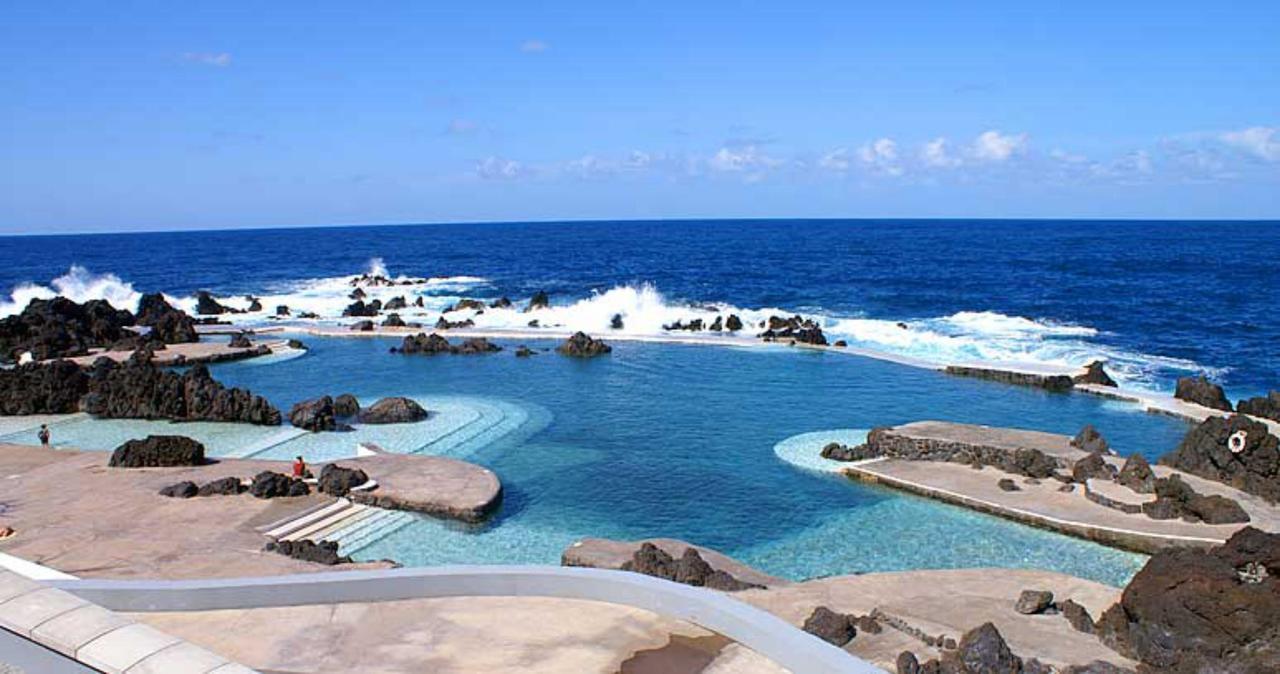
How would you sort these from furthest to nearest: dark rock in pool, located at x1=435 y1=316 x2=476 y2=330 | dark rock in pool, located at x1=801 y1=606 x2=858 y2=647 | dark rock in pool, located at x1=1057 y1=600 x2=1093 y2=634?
dark rock in pool, located at x1=435 y1=316 x2=476 y2=330
dark rock in pool, located at x1=1057 y1=600 x2=1093 y2=634
dark rock in pool, located at x1=801 y1=606 x2=858 y2=647

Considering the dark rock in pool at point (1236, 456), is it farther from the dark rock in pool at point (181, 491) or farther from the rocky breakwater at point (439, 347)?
the rocky breakwater at point (439, 347)

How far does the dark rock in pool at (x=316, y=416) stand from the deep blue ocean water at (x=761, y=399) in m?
1.40

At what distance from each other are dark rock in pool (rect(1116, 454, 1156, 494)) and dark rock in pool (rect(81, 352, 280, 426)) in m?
26.4

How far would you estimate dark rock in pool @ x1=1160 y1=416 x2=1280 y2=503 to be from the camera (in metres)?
23.5

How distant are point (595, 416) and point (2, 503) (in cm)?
1770

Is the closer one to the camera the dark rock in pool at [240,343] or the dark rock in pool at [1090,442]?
the dark rock in pool at [1090,442]

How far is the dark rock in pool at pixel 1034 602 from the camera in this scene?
15.8 meters

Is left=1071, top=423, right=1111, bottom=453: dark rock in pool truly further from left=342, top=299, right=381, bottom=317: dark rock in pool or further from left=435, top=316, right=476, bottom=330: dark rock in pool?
left=342, top=299, right=381, bottom=317: dark rock in pool

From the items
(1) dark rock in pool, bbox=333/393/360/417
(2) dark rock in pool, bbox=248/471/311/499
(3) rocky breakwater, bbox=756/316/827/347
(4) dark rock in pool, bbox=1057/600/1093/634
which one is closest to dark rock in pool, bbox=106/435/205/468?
(2) dark rock in pool, bbox=248/471/311/499

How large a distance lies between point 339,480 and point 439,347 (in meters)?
25.5

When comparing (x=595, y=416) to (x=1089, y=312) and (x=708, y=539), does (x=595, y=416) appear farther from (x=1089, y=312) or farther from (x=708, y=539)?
(x=1089, y=312)

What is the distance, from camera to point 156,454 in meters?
25.2

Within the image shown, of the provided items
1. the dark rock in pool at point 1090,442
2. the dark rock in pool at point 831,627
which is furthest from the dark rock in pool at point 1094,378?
the dark rock in pool at point 831,627

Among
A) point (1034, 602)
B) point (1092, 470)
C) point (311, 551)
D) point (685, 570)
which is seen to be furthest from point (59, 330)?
point (1034, 602)
